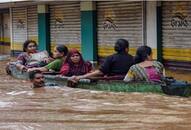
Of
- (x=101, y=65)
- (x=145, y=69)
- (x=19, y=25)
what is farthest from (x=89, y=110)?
(x=19, y=25)

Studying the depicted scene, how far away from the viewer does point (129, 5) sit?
776 inches

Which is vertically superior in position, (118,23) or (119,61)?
(118,23)

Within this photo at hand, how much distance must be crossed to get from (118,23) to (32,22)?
7.78 metres

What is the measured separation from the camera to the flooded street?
27.6 feet

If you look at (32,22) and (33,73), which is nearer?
(33,73)

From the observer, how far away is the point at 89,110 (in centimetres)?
983

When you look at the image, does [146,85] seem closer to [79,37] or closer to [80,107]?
[80,107]

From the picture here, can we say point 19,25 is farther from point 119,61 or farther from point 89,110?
point 89,110

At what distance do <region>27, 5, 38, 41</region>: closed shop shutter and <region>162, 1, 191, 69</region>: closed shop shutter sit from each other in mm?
10127

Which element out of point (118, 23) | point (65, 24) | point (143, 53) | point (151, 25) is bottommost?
point (143, 53)

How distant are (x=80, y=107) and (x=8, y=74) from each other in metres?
7.12

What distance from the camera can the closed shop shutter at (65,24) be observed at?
23266 millimetres

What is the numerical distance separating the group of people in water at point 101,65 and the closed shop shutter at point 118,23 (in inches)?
198

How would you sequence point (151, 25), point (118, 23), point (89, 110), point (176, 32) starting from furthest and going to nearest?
point (118, 23) < point (151, 25) < point (176, 32) < point (89, 110)
